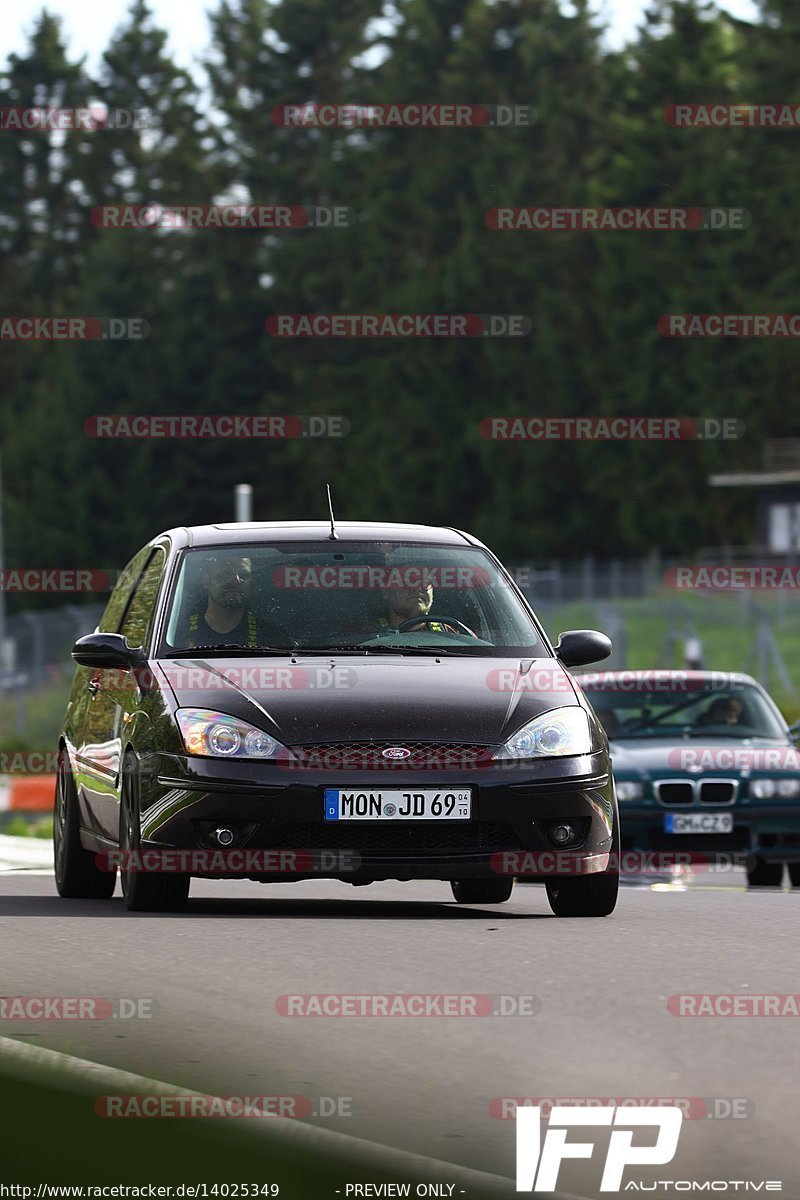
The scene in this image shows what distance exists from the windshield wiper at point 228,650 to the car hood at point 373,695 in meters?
0.09

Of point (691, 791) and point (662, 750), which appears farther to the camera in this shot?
point (662, 750)

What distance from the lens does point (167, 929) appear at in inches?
408

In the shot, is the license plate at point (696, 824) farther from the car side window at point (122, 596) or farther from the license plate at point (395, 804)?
the license plate at point (395, 804)

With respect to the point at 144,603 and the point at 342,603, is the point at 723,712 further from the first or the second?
the point at 342,603

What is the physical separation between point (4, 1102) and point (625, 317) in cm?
7744

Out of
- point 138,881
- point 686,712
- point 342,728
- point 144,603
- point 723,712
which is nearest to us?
point 342,728

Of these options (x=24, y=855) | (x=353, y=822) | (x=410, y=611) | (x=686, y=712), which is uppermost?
(x=410, y=611)

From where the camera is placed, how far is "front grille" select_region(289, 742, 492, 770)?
33.9 ft

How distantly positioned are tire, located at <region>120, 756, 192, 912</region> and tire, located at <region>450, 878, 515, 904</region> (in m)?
1.65

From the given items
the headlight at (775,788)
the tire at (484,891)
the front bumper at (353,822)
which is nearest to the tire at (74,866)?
the tire at (484,891)

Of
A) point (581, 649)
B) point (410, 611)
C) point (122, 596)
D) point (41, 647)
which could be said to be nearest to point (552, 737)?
point (581, 649)

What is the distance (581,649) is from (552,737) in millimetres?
1095

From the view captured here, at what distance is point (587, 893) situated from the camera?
11.1 m

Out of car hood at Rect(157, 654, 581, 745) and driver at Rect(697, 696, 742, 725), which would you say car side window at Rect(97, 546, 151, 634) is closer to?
car hood at Rect(157, 654, 581, 745)
